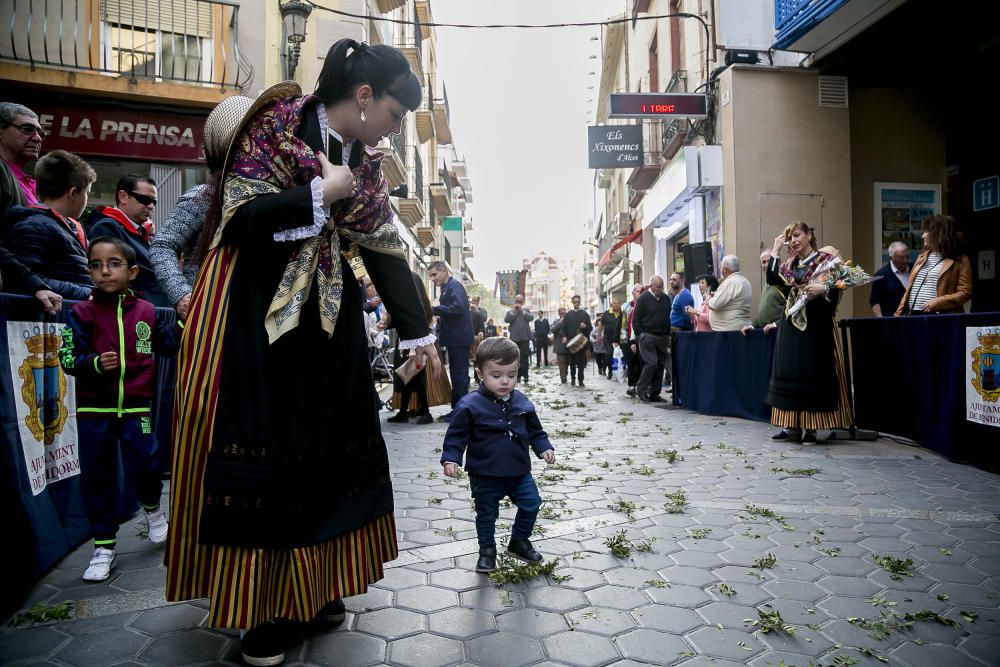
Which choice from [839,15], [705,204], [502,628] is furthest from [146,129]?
[502,628]

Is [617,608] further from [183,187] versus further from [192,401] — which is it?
[183,187]

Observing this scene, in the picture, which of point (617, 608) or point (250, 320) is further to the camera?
point (617, 608)

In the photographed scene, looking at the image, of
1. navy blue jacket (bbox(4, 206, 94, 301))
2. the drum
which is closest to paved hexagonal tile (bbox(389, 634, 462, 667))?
navy blue jacket (bbox(4, 206, 94, 301))

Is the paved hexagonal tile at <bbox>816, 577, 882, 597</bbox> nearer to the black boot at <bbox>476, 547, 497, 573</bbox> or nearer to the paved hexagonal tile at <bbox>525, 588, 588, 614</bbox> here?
the paved hexagonal tile at <bbox>525, 588, 588, 614</bbox>

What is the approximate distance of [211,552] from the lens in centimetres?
228

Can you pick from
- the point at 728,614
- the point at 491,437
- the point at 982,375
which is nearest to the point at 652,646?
the point at 728,614

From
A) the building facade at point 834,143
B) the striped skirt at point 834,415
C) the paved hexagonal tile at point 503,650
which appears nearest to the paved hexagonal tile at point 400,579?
the paved hexagonal tile at point 503,650

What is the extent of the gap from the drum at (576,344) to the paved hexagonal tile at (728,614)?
12.6m

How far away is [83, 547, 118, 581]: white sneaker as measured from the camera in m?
3.13

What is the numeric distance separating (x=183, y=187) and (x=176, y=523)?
1245 cm

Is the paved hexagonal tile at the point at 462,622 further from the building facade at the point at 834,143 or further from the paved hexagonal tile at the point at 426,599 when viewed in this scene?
the building facade at the point at 834,143

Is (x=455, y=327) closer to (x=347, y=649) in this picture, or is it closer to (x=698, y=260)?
(x=347, y=649)

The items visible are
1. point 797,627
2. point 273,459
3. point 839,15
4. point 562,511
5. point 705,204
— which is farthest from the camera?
point 705,204

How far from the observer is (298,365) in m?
2.39
